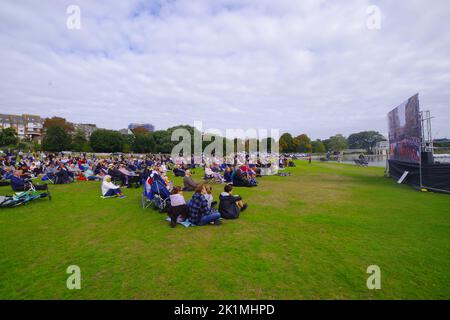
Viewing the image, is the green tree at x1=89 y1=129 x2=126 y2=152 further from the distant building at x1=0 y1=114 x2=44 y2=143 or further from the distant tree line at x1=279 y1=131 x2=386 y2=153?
the distant tree line at x1=279 y1=131 x2=386 y2=153

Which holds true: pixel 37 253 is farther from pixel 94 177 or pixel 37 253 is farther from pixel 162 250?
pixel 94 177

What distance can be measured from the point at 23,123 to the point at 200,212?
16543 cm

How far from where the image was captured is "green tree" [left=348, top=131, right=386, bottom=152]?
13600 cm

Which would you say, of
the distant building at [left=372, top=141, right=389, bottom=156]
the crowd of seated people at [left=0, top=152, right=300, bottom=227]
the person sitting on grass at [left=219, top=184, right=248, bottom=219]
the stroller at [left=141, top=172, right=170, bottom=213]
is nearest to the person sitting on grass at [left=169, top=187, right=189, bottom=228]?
the crowd of seated people at [left=0, top=152, right=300, bottom=227]

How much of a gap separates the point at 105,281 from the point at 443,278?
580cm

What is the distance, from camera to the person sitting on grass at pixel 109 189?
10984 mm

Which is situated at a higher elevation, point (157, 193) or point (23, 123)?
point (23, 123)

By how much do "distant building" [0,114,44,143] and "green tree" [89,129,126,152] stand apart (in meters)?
56.8

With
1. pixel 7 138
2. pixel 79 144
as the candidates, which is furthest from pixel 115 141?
pixel 7 138

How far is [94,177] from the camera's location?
57.8 feet

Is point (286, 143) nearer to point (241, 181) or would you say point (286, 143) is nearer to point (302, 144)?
point (302, 144)

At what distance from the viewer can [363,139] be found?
143750 mm

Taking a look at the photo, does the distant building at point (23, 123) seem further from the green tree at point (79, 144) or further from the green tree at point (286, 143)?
the green tree at point (286, 143)
